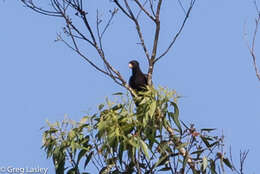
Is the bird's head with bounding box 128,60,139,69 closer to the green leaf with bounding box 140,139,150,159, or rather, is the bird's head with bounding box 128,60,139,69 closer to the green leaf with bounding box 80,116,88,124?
the green leaf with bounding box 80,116,88,124

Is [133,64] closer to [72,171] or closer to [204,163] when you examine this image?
[72,171]

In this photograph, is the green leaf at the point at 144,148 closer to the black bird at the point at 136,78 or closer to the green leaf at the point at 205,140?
the green leaf at the point at 205,140

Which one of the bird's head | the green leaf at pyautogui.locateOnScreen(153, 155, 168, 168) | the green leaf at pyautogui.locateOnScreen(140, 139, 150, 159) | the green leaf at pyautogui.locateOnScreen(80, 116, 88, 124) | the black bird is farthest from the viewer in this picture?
the bird's head

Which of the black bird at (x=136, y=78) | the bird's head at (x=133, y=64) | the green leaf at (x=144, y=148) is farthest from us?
the bird's head at (x=133, y=64)

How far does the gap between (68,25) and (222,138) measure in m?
1.80

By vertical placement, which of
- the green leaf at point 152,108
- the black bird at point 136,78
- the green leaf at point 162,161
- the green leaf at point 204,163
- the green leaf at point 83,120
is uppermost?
the black bird at point 136,78

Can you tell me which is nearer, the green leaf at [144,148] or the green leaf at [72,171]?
the green leaf at [144,148]

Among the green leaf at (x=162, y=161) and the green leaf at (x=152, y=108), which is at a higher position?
the green leaf at (x=152, y=108)

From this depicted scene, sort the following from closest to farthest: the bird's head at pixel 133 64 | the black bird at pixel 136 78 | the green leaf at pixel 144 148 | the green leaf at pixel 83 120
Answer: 1. the green leaf at pixel 144 148
2. the green leaf at pixel 83 120
3. the black bird at pixel 136 78
4. the bird's head at pixel 133 64

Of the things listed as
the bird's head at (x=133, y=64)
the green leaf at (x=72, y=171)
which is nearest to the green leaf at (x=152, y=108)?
the green leaf at (x=72, y=171)

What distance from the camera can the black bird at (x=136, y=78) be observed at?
6.45 m

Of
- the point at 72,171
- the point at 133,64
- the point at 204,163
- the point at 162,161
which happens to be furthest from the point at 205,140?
the point at 133,64

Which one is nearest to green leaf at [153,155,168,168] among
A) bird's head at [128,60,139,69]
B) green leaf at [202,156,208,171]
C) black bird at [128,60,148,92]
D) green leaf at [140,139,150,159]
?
green leaf at [140,139,150,159]

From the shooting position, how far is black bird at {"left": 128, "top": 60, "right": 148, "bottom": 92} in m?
6.45
